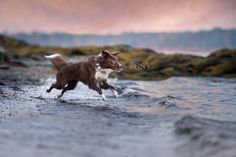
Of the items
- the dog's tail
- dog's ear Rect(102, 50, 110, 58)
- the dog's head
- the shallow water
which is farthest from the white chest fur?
the dog's tail

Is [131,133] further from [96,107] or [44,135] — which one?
[96,107]

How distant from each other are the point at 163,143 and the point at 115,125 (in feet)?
8.01

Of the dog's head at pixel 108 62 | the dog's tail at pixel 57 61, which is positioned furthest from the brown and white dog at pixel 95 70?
the dog's tail at pixel 57 61

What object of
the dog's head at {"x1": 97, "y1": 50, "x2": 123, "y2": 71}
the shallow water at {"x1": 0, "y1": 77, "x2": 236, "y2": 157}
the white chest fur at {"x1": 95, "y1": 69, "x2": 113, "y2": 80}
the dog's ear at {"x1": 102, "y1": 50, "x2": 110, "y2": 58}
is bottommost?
the shallow water at {"x1": 0, "y1": 77, "x2": 236, "y2": 157}

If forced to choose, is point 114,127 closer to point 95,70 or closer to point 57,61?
point 95,70

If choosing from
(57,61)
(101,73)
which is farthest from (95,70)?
(57,61)

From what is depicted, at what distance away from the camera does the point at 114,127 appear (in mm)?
11359

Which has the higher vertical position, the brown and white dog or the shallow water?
the brown and white dog

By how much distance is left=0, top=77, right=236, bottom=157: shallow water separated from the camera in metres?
8.66

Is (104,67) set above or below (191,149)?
above

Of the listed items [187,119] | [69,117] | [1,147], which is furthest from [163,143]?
[69,117]

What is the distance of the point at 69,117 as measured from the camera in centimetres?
1281

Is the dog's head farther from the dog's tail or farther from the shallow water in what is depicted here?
the dog's tail

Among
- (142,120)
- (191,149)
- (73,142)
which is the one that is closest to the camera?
(191,149)
